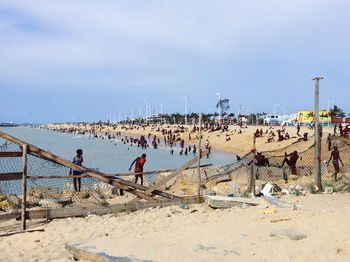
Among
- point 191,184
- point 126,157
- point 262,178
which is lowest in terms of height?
point 126,157

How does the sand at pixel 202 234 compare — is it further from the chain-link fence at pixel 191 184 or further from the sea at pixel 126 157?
the sea at pixel 126 157

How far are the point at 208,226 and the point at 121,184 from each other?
2367 mm

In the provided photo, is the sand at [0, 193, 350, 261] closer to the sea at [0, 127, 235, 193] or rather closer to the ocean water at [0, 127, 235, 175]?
the sea at [0, 127, 235, 193]

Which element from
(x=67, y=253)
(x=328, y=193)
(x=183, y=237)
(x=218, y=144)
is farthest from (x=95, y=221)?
(x=218, y=144)

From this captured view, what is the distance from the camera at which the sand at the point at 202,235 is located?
4.63 m

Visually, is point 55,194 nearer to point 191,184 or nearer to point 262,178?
point 191,184

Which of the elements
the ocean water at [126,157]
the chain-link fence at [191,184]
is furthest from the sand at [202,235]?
the ocean water at [126,157]

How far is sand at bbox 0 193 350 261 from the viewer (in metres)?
4.63

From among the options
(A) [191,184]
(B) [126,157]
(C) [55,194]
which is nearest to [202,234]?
(C) [55,194]

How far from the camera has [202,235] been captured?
561 centimetres

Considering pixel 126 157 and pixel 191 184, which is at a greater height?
pixel 191 184

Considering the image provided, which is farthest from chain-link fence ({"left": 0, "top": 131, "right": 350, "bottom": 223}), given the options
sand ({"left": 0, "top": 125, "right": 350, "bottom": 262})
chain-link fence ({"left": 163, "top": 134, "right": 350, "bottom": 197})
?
sand ({"left": 0, "top": 125, "right": 350, "bottom": 262})

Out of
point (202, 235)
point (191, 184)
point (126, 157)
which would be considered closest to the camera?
point (202, 235)

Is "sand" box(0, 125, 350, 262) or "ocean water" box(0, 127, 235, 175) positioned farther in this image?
"ocean water" box(0, 127, 235, 175)
